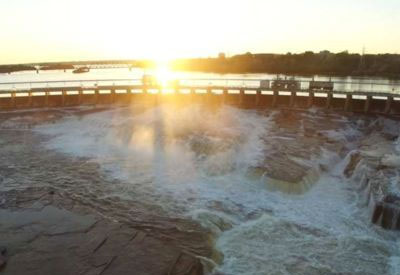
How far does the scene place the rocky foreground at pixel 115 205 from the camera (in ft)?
28.9

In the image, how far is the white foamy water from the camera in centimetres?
1030

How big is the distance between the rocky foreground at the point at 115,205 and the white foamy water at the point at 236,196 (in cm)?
62

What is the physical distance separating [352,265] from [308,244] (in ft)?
4.66

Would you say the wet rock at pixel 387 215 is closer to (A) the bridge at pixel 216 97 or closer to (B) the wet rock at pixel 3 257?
(B) the wet rock at pixel 3 257

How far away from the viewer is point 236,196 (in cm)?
1471

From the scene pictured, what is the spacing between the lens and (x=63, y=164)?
18047mm

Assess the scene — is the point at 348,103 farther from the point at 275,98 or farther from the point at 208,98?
the point at 208,98

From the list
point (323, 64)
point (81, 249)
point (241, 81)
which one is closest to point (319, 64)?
point (323, 64)

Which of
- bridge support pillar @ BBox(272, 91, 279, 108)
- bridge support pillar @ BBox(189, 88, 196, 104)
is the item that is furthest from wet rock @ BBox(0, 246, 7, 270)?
bridge support pillar @ BBox(272, 91, 279, 108)

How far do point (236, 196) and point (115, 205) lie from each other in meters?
4.82

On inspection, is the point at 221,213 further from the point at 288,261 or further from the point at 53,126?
the point at 53,126

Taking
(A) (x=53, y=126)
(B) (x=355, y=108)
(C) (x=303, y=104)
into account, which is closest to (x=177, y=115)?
(A) (x=53, y=126)

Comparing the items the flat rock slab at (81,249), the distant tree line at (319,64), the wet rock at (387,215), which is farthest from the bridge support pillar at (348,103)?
the distant tree line at (319,64)

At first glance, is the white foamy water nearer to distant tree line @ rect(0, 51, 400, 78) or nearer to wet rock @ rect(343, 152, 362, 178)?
wet rock @ rect(343, 152, 362, 178)
